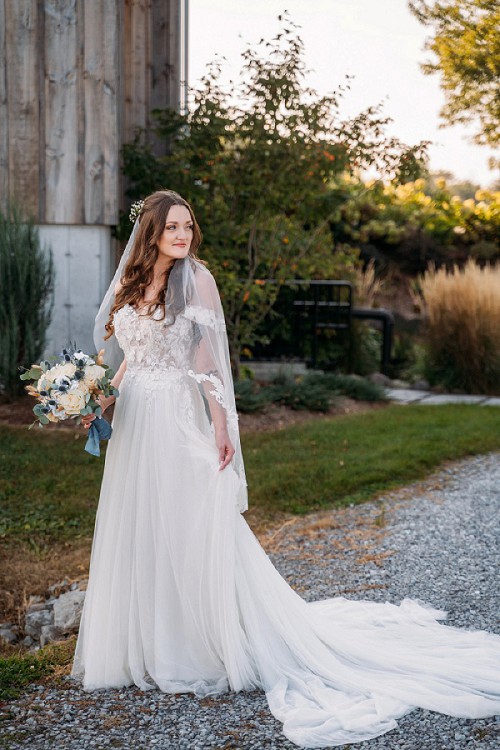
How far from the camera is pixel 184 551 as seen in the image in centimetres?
347

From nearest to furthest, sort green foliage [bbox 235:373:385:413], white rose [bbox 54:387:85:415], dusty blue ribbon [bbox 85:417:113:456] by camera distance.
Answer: white rose [bbox 54:387:85:415] → dusty blue ribbon [bbox 85:417:113:456] → green foliage [bbox 235:373:385:413]

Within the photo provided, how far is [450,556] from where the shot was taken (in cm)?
503

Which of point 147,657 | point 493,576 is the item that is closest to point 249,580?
point 147,657

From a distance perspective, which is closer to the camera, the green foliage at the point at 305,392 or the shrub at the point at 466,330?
the green foliage at the point at 305,392

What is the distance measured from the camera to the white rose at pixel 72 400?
10.9ft

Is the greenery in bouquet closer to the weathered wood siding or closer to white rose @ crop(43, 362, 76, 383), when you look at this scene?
white rose @ crop(43, 362, 76, 383)

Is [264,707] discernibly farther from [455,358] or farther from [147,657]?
[455,358]

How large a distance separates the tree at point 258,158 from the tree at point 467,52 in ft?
17.8

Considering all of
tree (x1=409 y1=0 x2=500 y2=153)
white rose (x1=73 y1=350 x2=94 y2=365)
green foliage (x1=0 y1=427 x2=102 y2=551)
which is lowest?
green foliage (x1=0 y1=427 x2=102 y2=551)

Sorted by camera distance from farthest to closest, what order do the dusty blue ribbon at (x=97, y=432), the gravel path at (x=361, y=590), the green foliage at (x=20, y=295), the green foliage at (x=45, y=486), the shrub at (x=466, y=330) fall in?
the shrub at (x=466, y=330)
the green foliage at (x=20, y=295)
the green foliage at (x=45, y=486)
the dusty blue ribbon at (x=97, y=432)
the gravel path at (x=361, y=590)

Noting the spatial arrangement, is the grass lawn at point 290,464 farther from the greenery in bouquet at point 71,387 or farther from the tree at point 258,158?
the greenery in bouquet at point 71,387

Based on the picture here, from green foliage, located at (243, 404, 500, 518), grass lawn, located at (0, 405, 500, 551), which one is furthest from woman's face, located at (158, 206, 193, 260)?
green foliage, located at (243, 404, 500, 518)

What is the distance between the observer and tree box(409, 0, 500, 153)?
553 inches

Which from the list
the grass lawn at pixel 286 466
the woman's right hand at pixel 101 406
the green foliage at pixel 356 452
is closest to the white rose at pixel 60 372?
the woman's right hand at pixel 101 406
